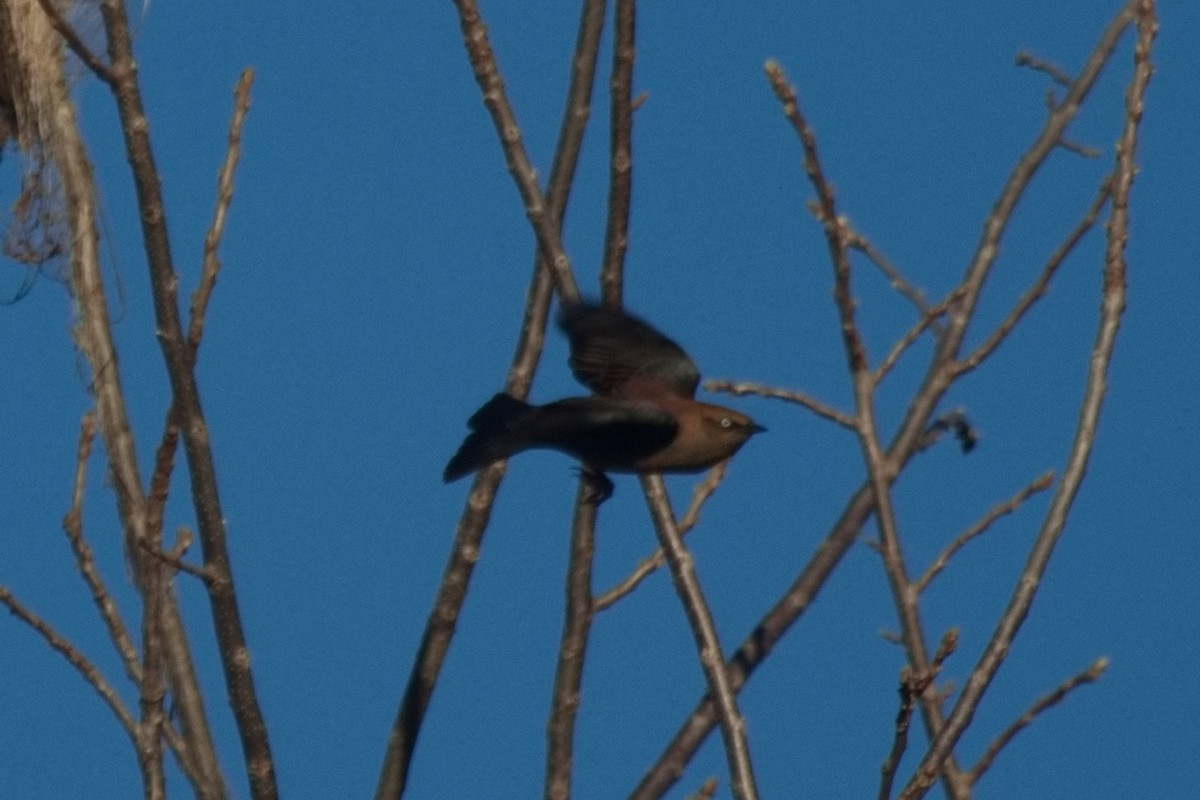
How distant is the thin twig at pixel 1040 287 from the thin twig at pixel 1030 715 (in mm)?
442

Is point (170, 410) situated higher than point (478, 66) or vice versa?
point (478, 66)

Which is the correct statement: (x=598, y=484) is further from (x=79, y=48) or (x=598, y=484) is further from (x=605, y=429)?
(x=79, y=48)

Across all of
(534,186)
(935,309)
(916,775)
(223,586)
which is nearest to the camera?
(916,775)

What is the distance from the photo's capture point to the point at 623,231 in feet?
11.2

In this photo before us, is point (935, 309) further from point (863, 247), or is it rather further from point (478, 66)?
point (478, 66)

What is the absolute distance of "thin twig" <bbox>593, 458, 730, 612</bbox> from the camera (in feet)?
11.5

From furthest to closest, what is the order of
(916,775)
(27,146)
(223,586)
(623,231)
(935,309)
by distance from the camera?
(27,146) → (623,231) → (935,309) → (223,586) → (916,775)

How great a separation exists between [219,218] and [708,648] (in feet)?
3.01

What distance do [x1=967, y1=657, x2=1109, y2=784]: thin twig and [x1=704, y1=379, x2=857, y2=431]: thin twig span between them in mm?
411

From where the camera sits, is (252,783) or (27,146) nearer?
(252,783)

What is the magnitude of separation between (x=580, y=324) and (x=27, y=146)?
227 centimetres

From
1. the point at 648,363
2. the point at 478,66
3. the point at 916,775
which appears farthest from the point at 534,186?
the point at 916,775

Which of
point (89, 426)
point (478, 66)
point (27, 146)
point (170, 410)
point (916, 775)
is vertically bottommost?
point (916, 775)

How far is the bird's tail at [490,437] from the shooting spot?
10.1 feet
